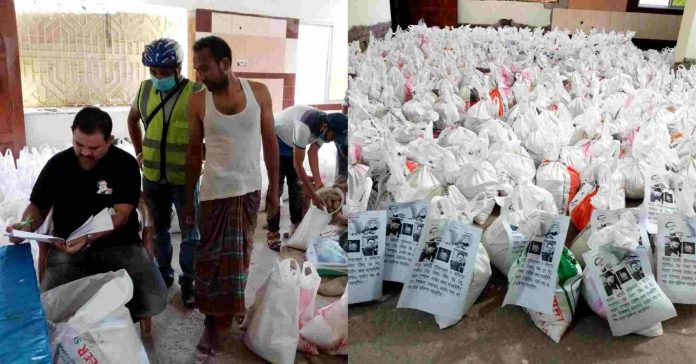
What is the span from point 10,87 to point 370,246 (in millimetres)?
857

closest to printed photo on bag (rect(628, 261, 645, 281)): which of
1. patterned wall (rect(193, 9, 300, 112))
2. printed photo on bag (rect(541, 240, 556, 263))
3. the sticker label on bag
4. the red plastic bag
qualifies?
printed photo on bag (rect(541, 240, 556, 263))

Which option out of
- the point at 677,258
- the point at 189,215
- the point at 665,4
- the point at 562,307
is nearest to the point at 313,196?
the point at 189,215

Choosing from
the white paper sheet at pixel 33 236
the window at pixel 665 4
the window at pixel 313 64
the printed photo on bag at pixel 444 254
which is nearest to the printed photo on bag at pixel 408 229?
the printed photo on bag at pixel 444 254

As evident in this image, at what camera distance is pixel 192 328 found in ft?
3.42

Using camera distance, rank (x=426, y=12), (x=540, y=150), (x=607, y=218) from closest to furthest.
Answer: (x=426, y=12) < (x=607, y=218) < (x=540, y=150)

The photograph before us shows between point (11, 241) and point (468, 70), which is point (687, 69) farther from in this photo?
point (11, 241)

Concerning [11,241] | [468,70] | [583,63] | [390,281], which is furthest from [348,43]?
[583,63]

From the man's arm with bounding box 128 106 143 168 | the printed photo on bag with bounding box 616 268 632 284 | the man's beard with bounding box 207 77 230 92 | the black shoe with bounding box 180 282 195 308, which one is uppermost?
the man's beard with bounding box 207 77 230 92

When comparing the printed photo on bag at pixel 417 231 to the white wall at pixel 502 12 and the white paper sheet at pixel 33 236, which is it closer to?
the white wall at pixel 502 12

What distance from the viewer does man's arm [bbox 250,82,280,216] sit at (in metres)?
0.96

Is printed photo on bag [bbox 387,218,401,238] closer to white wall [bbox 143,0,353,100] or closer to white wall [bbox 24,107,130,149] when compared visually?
white wall [bbox 143,0,353,100]

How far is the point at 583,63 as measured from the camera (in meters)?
3.25

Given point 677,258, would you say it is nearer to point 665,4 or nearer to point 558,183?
point 558,183

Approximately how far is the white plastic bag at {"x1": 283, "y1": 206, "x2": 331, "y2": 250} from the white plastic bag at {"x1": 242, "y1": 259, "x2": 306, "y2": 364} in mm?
53
